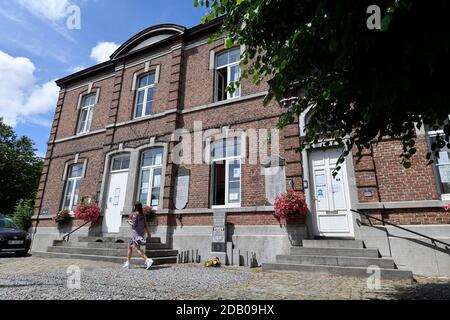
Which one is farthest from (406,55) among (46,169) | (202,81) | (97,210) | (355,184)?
(46,169)

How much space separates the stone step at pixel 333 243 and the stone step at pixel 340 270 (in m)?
0.90

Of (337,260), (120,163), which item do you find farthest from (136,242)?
(120,163)

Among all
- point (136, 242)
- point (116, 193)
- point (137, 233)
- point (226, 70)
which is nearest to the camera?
Answer: point (136, 242)

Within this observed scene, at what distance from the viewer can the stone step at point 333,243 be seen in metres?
6.78

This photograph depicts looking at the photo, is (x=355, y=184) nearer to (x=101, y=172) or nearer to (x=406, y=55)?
(x=406, y=55)

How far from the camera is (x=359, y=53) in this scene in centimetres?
305

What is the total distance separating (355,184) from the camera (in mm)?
7402

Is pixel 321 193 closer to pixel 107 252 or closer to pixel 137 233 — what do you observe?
pixel 137 233

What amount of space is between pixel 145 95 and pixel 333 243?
979 cm

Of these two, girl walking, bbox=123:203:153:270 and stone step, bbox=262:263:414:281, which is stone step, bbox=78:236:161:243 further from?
stone step, bbox=262:263:414:281

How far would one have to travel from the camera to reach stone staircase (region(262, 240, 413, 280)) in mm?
5801

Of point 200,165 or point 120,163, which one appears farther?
point 120,163

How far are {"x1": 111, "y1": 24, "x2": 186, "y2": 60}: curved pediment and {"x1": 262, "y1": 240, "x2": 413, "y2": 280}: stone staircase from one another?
391 inches

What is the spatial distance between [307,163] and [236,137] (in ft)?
8.68
